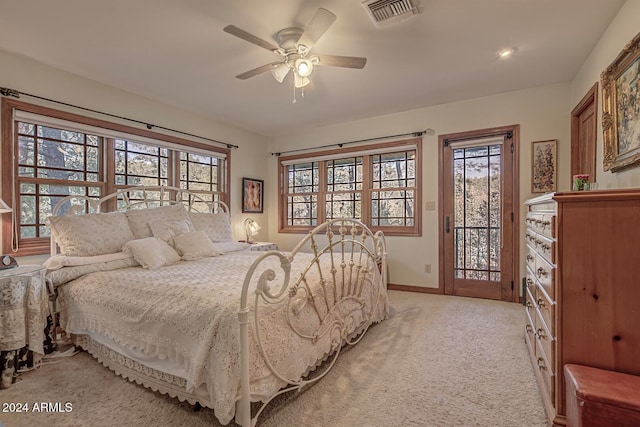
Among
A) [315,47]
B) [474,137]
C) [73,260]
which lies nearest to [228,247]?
[73,260]

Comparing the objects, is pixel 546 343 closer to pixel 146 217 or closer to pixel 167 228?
pixel 167 228

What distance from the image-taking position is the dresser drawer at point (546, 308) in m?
1.48

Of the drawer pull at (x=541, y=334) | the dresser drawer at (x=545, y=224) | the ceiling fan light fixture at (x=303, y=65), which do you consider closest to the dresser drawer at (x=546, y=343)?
the drawer pull at (x=541, y=334)

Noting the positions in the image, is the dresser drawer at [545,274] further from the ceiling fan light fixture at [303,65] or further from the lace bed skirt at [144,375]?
the ceiling fan light fixture at [303,65]

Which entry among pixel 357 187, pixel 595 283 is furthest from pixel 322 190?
pixel 595 283

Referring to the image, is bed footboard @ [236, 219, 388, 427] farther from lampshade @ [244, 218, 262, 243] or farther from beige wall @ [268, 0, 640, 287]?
lampshade @ [244, 218, 262, 243]

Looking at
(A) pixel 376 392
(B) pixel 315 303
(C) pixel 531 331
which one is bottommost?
(A) pixel 376 392

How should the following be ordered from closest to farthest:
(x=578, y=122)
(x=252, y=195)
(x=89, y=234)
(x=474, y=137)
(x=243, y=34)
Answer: (x=243, y=34) < (x=89, y=234) < (x=578, y=122) < (x=474, y=137) < (x=252, y=195)

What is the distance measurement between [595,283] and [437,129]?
3.17m

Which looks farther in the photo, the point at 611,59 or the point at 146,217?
the point at 146,217

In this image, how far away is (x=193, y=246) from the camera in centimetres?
305

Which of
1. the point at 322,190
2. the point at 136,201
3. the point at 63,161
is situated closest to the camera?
the point at 63,161

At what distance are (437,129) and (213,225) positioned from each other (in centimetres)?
327

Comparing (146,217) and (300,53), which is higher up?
(300,53)
